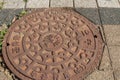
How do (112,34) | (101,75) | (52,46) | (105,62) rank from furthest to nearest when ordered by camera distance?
(112,34) → (52,46) → (105,62) → (101,75)

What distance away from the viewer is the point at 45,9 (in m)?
3.35

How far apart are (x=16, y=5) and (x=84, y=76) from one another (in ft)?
5.20

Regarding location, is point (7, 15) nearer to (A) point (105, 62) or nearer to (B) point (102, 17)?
(B) point (102, 17)

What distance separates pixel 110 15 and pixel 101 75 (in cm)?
105

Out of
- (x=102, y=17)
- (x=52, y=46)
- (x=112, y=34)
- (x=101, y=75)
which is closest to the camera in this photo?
(x=101, y=75)

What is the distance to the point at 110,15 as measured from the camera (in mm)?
3277

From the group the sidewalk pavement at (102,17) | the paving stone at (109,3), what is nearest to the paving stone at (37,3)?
the sidewalk pavement at (102,17)

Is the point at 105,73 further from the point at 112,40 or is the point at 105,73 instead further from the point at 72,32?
the point at 72,32

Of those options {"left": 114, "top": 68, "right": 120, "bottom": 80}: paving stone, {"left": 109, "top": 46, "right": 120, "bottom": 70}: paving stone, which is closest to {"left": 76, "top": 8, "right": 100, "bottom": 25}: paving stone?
{"left": 109, "top": 46, "right": 120, "bottom": 70}: paving stone

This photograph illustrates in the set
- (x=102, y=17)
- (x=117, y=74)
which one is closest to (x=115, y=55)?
(x=117, y=74)

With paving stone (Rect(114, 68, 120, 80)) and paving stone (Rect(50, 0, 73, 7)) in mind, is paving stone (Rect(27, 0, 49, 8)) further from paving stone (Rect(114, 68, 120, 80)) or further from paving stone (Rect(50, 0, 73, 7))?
paving stone (Rect(114, 68, 120, 80))

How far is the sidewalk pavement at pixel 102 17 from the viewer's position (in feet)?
8.72

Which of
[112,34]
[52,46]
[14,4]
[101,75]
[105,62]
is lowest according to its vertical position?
[101,75]

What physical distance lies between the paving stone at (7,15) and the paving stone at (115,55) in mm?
1463
